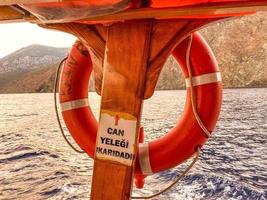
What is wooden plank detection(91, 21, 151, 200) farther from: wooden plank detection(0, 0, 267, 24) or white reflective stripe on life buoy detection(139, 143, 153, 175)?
white reflective stripe on life buoy detection(139, 143, 153, 175)

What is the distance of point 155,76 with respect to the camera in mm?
1579

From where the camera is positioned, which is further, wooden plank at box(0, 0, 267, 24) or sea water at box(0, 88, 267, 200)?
sea water at box(0, 88, 267, 200)

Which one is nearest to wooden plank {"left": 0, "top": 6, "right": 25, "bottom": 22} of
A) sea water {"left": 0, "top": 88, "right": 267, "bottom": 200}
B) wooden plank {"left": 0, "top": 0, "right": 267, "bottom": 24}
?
wooden plank {"left": 0, "top": 0, "right": 267, "bottom": 24}

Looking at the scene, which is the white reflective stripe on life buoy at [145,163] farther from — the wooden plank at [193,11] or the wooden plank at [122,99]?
the wooden plank at [193,11]

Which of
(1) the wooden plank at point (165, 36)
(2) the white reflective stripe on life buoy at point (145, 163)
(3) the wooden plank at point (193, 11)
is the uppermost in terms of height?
(3) the wooden plank at point (193, 11)

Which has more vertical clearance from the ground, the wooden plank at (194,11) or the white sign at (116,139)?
the wooden plank at (194,11)

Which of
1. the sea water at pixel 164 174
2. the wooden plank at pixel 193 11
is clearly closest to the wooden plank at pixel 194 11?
the wooden plank at pixel 193 11

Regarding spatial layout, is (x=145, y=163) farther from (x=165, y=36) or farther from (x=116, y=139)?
(x=165, y=36)

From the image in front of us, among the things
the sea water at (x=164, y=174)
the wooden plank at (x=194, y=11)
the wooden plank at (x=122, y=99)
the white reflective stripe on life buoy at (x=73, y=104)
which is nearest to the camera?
the wooden plank at (x=194, y=11)

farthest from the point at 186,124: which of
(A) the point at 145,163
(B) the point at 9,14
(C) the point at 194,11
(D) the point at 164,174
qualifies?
(D) the point at 164,174

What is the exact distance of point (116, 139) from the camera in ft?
5.19

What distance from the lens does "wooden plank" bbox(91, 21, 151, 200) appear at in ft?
5.07

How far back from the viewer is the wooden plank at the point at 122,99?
5.07 feet

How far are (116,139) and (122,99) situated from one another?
20cm
